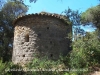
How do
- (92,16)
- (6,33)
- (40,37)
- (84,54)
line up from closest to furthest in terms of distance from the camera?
(84,54) < (40,37) < (92,16) < (6,33)

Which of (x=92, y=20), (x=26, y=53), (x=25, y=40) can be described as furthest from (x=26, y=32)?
(x=92, y=20)

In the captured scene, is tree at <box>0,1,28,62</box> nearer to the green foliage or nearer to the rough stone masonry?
the rough stone masonry

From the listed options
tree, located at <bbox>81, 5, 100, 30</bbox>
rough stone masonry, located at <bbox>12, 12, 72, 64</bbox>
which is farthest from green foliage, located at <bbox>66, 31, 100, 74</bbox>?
tree, located at <bbox>81, 5, 100, 30</bbox>

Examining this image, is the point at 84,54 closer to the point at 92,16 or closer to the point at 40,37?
the point at 40,37

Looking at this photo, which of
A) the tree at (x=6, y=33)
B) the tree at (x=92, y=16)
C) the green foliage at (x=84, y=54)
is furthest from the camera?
the tree at (x=6, y=33)

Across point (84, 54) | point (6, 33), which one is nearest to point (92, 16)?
point (84, 54)

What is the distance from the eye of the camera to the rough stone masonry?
13102mm

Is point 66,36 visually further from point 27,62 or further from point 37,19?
point 27,62

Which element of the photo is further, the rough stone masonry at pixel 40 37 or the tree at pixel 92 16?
the tree at pixel 92 16

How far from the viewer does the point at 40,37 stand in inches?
525

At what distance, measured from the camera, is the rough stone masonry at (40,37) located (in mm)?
13102

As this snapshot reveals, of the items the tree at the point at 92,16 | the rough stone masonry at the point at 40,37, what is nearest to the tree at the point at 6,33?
the rough stone masonry at the point at 40,37

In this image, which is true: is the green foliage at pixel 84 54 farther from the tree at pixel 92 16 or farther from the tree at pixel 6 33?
the tree at pixel 6 33

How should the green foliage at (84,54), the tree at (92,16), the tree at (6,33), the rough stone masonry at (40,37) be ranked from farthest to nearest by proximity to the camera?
the tree at (6,33) → the tree at (92,16) → the rough stone masonry at (40,37) → the green foliage at (84,54)
